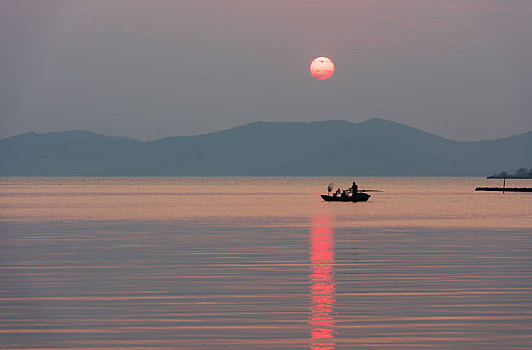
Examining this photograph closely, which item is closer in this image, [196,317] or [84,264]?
[196,317]

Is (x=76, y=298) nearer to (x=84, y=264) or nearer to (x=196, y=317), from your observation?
(x=196, y=317)

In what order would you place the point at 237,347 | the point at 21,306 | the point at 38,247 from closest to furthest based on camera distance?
the point at 237,347 → the point at 21,306 → the point at 38,247

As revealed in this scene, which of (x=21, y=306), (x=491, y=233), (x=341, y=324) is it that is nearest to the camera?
(x=341, y=324)

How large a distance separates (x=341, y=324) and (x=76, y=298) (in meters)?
8.91

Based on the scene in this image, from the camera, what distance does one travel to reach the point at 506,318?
77.5ft

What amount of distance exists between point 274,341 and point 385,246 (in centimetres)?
2815

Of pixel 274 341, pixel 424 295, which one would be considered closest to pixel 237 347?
pixel 274 341

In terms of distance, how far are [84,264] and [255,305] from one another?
1399 cm

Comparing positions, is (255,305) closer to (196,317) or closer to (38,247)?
(196,317)

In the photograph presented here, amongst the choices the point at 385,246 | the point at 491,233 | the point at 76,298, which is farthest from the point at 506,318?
the point at 491,233

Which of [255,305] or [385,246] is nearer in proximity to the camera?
[255,305]

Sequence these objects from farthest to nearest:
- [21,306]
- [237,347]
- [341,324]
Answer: [21,306] < [341,324] < [237,347]

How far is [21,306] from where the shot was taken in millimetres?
25875

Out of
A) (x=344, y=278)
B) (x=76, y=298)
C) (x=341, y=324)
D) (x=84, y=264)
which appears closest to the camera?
(x=341, y=324)
